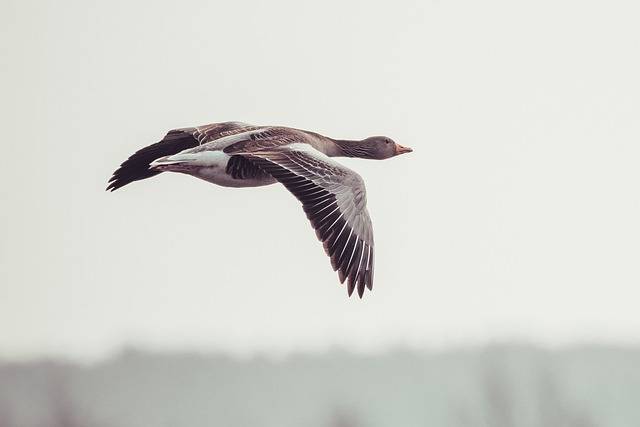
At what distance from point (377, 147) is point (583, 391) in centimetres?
2328

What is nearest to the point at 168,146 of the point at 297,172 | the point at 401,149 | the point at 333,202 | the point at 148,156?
the point at 148,156

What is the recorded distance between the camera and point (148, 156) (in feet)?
24.7

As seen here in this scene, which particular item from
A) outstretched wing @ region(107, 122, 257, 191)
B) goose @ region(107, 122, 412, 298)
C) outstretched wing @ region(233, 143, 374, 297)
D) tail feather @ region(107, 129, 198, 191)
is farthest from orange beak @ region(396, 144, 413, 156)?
outstretched wing @ region(233, 143, 374, 297)

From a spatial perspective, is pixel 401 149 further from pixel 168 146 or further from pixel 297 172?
pixel 297 172

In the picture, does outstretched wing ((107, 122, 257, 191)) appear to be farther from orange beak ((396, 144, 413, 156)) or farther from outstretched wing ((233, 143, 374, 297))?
orange beak ((396, 144, 413, 156))

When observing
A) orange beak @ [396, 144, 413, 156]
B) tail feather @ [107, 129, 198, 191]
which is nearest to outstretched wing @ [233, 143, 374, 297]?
tail feather @ [107, 129, 198, 191]

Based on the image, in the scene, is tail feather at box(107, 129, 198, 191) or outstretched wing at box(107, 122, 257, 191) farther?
tail feather at box(107, 129, 198, 191)

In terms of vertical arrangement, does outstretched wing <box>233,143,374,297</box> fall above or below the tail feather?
below

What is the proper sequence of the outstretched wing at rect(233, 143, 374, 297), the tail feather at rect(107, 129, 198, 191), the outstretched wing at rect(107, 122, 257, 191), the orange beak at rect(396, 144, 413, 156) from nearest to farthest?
the outstretched wing at rect(233, 143, 374, 297) → the outstretched wing at rect(107, 122, 257, 191) → the tail feather at rect(107, 129, 198, 191) → the orange beak at rect(396, 144, 413, 156)

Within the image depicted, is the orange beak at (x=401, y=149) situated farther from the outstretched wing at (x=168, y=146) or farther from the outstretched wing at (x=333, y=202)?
the outstretched wing at (x=333, y=202)

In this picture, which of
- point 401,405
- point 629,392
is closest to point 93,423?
point 401,405

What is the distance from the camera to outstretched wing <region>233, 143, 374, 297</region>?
6.16 meters

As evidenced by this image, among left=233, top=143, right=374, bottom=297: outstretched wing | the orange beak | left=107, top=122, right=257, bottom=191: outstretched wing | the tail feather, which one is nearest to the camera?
left=233, top=143, right=374, bottom=297: outstretched wing

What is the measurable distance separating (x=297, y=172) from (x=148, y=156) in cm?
153
